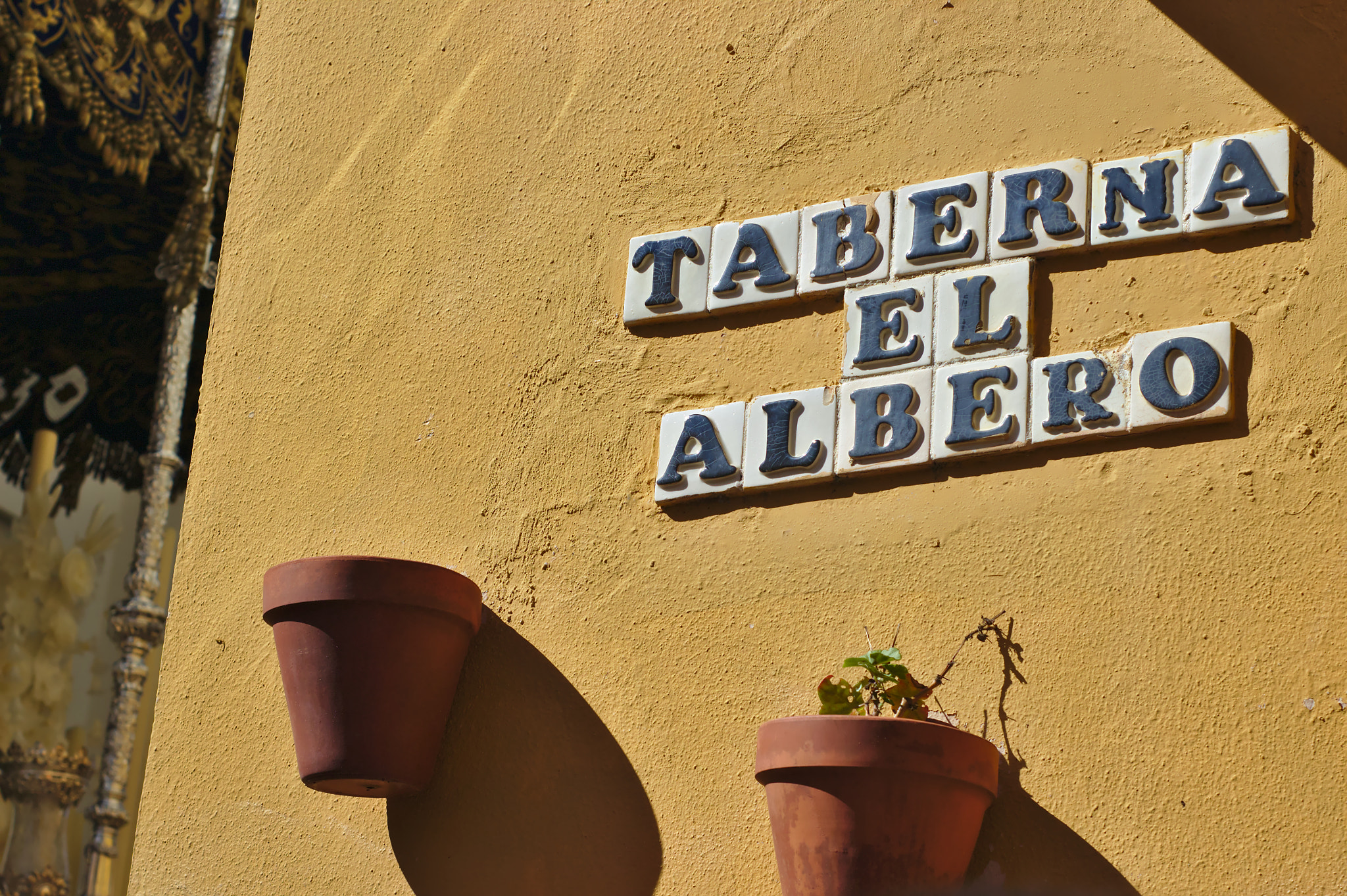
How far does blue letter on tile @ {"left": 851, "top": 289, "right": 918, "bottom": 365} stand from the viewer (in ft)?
6.30

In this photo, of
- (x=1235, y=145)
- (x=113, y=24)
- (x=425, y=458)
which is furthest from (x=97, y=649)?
(x=1235, y=145)

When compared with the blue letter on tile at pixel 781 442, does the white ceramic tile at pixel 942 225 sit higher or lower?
higher

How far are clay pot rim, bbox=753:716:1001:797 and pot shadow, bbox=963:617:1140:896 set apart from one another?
0.08 meters

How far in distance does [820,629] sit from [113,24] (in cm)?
441

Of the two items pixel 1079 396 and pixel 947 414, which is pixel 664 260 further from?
pixel 1079 396

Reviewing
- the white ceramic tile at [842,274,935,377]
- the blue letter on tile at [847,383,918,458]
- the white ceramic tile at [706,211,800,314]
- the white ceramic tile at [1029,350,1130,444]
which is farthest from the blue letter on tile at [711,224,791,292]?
the white ceramic tile at [1029,350,1130,444]

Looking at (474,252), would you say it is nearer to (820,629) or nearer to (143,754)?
(820,629)

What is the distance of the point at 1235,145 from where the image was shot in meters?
1.80

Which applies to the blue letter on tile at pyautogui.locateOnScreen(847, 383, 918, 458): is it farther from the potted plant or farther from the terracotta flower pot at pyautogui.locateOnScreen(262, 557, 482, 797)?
Answer: the terracotta flower pot at pyautogui.locateOnScreen(262, 557, 482, 797)

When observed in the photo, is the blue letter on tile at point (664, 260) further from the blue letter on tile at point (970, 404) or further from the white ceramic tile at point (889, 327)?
the blue letter on tile at point (970, 404)

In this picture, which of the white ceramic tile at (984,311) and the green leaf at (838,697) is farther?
the white ceramic tile at (984,311)

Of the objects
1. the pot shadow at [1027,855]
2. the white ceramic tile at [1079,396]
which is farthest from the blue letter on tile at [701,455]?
the pot shadow at [1027,855]

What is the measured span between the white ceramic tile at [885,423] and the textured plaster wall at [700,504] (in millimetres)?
37

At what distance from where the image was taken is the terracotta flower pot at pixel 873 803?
153 centimetres
